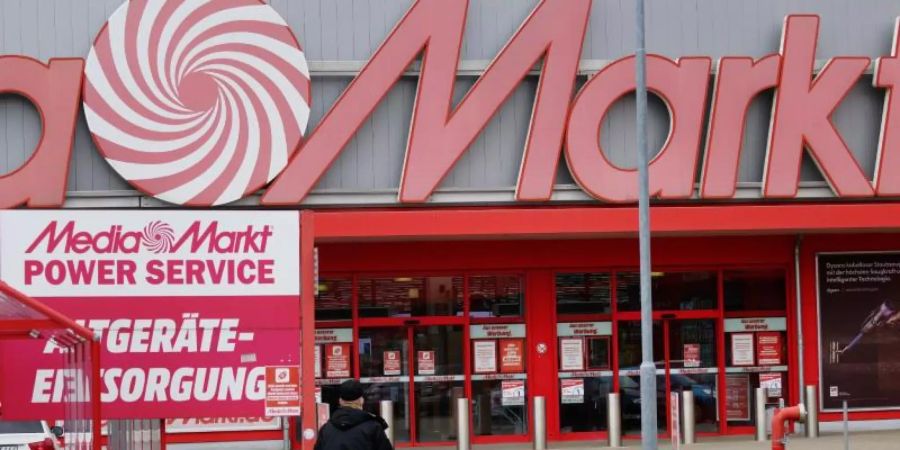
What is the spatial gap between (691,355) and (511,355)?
10.7ft

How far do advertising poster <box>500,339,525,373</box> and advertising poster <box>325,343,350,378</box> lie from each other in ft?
8.89

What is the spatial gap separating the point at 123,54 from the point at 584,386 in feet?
31.6

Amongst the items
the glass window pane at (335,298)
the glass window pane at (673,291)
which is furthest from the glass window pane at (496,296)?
the glass window pane at (335,298)

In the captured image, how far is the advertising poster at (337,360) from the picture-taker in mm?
22016

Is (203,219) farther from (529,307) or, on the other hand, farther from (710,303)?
(710,303)

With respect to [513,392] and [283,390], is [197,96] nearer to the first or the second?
[513,392]

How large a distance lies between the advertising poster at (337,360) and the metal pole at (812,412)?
800 centimetres

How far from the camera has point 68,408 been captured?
9211 mm

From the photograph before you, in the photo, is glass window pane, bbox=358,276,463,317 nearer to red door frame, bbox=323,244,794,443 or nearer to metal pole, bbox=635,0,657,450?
red door frame, bbox=323,244,794,443

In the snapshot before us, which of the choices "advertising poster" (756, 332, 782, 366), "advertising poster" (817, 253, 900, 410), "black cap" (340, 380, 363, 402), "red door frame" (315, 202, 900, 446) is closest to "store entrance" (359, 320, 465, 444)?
"red door frame" (315, 202, 900, 446)

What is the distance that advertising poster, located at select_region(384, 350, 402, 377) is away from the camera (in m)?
22.2

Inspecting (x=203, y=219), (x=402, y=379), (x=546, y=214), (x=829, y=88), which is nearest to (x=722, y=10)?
(x=829, y=88)

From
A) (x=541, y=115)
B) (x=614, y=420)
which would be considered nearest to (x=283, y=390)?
(x=541, y=115)

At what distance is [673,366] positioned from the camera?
22.8 meters
